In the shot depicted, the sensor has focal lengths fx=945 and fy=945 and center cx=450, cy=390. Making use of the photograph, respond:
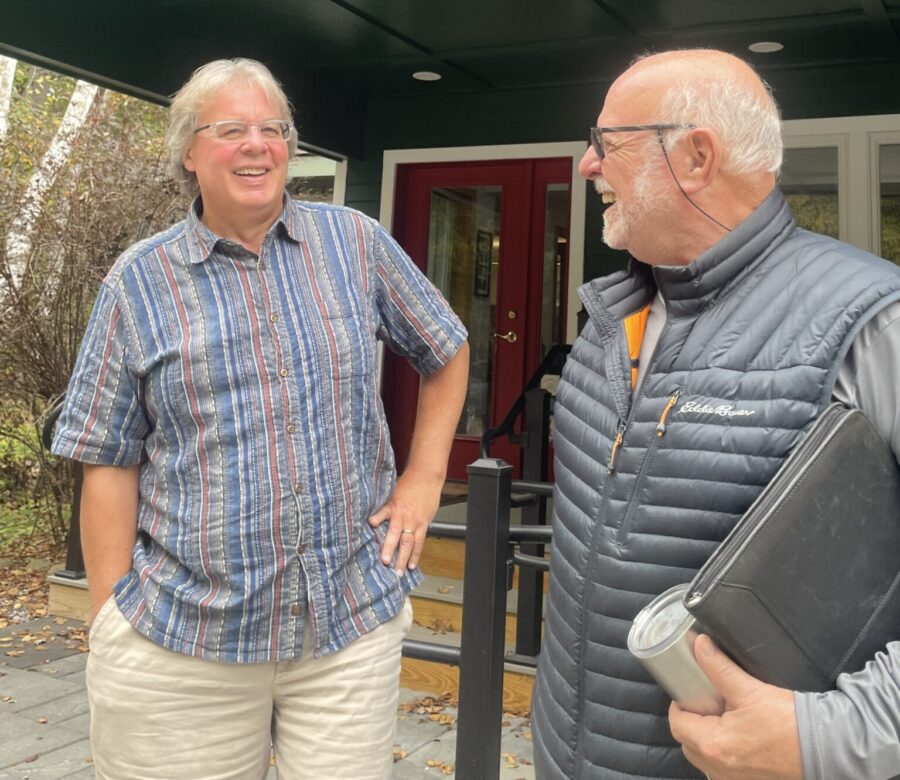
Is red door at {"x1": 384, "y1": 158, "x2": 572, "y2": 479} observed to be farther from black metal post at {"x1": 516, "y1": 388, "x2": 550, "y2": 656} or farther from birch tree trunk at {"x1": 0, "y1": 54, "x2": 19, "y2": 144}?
birch tree trunk at {"x1": 0, "y1": 54, "x2": 19, "y2": 144}

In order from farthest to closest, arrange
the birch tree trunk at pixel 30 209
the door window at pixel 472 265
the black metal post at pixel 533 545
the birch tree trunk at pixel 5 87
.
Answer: the birch tree trunk at pixel 5 87 < the birch tree trunk at pixel 30 209 < the door window at pixel 472 265 < the black metal post at pixel 533 545

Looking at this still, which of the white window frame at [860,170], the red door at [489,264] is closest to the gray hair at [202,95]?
the white window frame at [860,170]

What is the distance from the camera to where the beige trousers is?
1.72 meters

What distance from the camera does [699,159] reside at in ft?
4.37

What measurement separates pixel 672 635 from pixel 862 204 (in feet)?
17.6

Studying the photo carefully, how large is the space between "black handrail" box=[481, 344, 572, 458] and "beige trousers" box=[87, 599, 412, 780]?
2214mm

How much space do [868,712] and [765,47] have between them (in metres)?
5.35

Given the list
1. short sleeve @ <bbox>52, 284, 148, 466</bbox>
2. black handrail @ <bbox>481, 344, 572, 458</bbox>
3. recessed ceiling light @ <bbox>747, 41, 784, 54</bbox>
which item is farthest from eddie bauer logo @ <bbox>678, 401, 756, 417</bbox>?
recessed ceiling light @ <bbox>747, 41, 784, 54</bbox>

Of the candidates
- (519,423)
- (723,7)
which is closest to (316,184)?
(519,423)

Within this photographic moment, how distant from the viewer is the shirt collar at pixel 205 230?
1.79m

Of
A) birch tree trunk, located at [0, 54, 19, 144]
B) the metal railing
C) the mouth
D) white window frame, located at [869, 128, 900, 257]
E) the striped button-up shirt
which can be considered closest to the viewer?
the mouth

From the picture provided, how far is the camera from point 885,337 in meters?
1.13

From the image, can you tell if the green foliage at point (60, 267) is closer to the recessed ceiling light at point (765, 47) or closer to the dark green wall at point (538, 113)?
the dark green wall at point (538, 113)

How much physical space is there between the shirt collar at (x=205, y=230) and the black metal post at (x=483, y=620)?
0.79 metres
